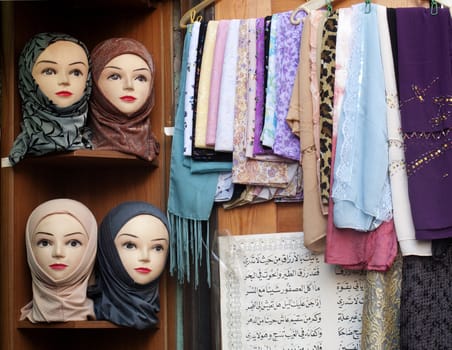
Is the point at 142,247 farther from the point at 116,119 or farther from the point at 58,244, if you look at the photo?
the point at 116,119

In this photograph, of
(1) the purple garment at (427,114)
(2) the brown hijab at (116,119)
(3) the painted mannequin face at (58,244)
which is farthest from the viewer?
(2) the brown hijab at (116,119)

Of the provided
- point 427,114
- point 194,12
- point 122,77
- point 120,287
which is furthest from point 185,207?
point 427,114

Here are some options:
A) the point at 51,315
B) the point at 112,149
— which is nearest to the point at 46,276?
the point at 51,315

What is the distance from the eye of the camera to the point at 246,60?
7.84ft

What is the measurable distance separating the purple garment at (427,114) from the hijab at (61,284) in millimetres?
765

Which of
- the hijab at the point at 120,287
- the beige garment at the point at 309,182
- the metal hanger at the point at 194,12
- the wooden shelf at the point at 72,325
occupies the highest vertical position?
the metal hanger at the point at 194,12

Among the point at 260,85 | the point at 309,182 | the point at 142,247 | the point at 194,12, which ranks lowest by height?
the point at 142,247

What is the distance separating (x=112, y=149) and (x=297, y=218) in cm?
47

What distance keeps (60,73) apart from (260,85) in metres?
0.47

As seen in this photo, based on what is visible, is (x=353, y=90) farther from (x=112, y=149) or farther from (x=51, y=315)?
(x=51, y=315)

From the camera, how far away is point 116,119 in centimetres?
240

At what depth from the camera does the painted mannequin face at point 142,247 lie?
2.33 metres

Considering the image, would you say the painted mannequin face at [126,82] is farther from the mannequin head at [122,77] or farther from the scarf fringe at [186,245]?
the scarf fringe at [186,245]

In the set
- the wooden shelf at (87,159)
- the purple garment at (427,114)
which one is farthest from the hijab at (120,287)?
the purple garment at (427,114)
